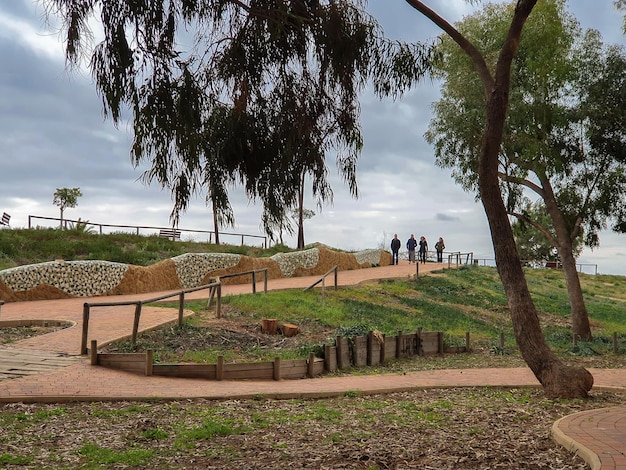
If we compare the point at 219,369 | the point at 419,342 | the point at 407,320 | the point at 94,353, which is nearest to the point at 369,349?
the point at 419,342

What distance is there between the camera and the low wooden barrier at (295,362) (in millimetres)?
10508

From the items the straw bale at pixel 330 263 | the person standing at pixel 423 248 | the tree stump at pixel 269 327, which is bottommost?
the tree stump at pixel 269 327

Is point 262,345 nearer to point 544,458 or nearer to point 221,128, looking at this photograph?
point 221,128

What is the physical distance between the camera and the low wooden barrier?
1051cm

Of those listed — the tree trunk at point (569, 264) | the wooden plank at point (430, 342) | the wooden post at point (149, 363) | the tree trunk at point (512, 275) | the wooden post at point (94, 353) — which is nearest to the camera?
the tree trunk at point (512, 275)

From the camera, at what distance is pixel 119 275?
819 inches

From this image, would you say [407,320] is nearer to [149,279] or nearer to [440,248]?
[149,279]

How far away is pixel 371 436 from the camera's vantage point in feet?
22.8

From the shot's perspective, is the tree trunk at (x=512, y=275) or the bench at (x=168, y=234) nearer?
the tree trunk at (x=512, y=275)

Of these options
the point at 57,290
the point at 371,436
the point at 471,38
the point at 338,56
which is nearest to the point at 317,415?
the point at 371,436

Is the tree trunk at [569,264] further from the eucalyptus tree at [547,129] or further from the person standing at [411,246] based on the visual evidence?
the person standing at [411,246]

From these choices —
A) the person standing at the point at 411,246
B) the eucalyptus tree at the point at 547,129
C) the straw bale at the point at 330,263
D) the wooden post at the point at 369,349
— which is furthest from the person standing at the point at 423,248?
the wooden post at the point at 369,349

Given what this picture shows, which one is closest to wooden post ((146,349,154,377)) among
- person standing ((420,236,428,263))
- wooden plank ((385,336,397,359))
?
Result: wooden plank ((385,336,397,359))

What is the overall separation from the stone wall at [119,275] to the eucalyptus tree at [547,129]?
340 inches
